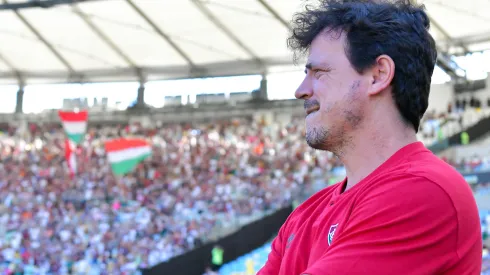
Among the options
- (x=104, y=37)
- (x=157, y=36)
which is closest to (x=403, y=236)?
(x=157, y=36)

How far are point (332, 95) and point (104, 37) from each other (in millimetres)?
20103

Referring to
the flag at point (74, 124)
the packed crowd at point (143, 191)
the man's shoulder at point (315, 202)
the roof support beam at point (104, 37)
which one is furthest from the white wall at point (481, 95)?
the man's shoulder at point (315, 202)

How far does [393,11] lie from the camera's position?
1.28 metres

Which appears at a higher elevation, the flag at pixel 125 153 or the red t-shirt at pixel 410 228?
the red t-shirt at pixel 410 228

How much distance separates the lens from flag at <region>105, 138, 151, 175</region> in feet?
49.4

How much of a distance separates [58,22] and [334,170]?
34.1 feet

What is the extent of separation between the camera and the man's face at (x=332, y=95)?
1.26 meters

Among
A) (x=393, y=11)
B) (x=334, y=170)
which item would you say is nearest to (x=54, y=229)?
(x=334, y=170)

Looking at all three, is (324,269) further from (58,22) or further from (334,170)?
(58,22)

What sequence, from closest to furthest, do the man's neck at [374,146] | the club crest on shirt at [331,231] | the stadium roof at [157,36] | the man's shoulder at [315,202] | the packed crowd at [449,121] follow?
the club crest on shirt at [331,231]
the man's neck at [374,146]
the man's shoulder at [315,202]
the packed crowd at [449,121]
the stadium roof at [157,36]

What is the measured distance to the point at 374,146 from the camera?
4.24ft

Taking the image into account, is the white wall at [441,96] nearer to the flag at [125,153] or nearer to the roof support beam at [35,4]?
the flag at [125,153]

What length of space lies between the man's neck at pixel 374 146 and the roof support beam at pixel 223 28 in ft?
55.9

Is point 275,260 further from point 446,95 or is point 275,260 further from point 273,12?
point 446,95
